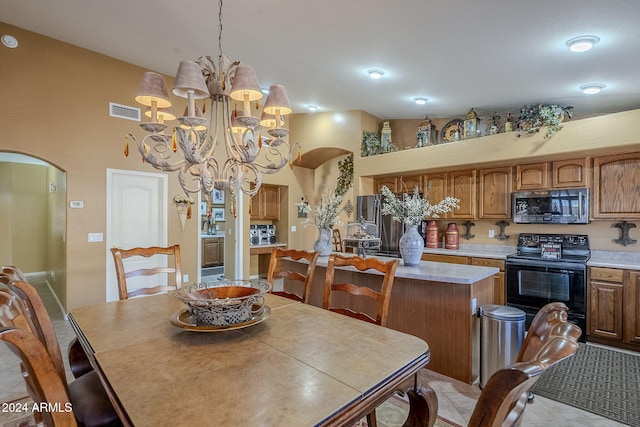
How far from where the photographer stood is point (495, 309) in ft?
8.62

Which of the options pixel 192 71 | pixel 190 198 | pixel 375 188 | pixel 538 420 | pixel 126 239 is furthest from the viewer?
pixel 375 188

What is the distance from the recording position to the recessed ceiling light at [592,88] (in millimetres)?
3477

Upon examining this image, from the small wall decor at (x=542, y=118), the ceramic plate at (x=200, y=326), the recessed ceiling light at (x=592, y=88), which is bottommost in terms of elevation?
the ceramic plate at (x=200, y=326)

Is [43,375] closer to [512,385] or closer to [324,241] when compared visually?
[512,385]

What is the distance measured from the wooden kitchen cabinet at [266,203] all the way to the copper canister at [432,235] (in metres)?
3.48

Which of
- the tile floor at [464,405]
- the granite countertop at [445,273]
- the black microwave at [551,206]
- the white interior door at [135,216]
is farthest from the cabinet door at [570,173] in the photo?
the white interior door at [135,216]

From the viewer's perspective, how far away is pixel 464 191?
16.1 feet

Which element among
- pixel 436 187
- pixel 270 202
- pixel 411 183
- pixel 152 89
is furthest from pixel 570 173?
pixel 270 202

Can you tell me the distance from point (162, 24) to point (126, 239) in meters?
2.99

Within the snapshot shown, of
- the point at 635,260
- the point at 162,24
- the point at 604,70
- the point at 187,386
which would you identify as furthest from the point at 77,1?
the point at 635,260

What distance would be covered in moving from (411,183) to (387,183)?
18.4 inches

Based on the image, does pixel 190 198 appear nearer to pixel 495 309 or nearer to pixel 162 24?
pixel 162 24

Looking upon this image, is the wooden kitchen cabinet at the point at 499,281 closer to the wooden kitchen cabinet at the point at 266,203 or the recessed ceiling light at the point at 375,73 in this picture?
the recessed ceiling light at the point at 375,73

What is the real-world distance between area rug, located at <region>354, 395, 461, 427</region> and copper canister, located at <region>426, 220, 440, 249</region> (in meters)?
3.25
